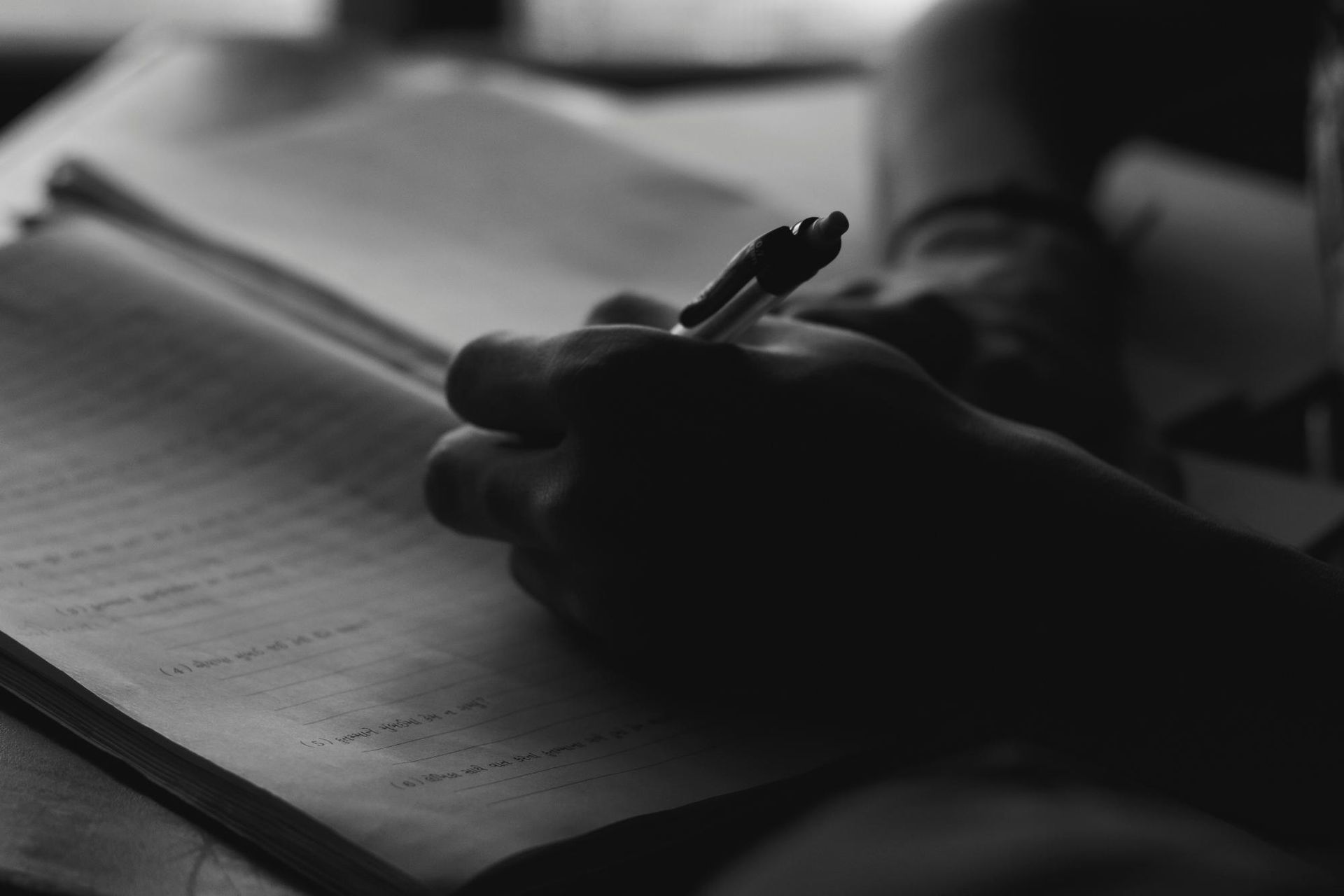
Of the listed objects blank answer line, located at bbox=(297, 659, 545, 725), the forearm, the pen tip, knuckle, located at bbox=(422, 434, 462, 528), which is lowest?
blank answer line, located at bbox=(297, 659, 545, 725)

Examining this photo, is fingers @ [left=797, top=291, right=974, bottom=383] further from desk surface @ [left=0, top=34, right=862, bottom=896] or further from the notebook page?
desk surface @ [left=0, top=34, right=862, bottom=896]

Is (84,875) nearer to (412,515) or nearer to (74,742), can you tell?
(74,742)

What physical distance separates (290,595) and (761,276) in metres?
0.20

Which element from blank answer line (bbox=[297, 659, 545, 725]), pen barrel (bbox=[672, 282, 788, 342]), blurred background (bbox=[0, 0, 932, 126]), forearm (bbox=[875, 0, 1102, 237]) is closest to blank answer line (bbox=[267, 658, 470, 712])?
blank answer line (bbox=[297, 659, 545, 725])

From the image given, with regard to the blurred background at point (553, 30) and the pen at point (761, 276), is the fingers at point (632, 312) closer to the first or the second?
the pen at point (761, 276)

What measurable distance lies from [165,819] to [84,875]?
35mm

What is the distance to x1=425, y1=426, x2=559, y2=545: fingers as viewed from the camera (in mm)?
454

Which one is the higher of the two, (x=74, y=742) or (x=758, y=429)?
(x=758, y=429)

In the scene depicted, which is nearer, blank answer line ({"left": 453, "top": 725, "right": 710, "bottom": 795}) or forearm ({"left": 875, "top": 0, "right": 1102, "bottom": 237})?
blank answer line ({"left": 453, "top": 725, "right": 710, "bottom": 795})

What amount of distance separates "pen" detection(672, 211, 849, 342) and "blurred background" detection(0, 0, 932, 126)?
112 cm

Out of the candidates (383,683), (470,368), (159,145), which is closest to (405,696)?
(383,683)

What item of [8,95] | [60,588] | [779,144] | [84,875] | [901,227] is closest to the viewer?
[84,875]

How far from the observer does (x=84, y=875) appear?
353mm

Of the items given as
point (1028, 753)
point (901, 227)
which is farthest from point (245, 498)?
point (901, 227)
